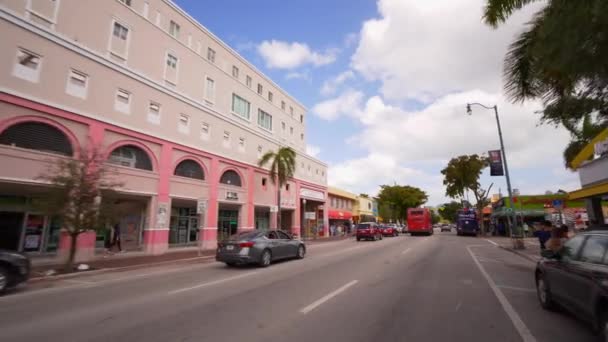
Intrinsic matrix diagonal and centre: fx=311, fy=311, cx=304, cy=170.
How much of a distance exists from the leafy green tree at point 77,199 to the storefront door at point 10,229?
5.27 m

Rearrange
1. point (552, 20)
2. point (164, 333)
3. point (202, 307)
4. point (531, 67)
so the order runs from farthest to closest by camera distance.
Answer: point (531, 67)
point (552, 20)
point (202, 307)
point (164, 333)

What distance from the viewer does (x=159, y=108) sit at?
795 inches

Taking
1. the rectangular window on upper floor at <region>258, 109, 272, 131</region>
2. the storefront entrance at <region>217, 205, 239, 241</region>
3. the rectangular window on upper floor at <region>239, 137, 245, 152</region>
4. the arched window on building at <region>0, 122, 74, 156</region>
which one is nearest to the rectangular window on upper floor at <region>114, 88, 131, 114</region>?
the arched window on building at <region>0, 122, 74, 156</region>

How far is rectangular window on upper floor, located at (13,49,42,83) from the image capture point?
13.6 meters

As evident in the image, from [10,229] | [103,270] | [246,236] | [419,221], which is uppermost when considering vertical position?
[419,221]

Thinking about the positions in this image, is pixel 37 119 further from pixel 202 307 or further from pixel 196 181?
pixel 202 307

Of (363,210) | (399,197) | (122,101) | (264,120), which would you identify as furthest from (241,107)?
(399,197)

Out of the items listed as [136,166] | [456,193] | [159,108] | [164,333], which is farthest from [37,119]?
[456,193]

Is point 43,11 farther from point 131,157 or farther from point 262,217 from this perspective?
point 262,217

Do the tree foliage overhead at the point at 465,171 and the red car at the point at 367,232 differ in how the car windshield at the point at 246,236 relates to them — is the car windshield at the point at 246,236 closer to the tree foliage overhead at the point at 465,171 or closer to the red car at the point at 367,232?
the red car at the point at 367,232

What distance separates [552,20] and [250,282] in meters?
10.5

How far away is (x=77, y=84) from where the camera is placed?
15.8 meters

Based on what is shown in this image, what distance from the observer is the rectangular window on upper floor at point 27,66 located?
13.6 m

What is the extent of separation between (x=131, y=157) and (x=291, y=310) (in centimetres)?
1613
